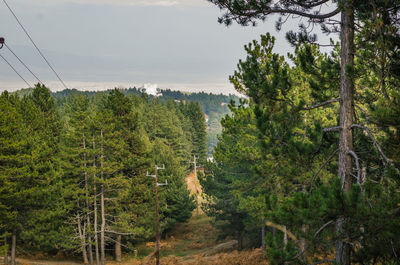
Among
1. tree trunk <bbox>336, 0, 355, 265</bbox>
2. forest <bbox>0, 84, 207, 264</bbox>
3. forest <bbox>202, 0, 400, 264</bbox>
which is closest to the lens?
forest <bbox>202, 0, 400, 264</bbox>

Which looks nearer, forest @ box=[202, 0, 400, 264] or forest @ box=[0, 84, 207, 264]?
forest @ box=[202, 0, 400, 264]

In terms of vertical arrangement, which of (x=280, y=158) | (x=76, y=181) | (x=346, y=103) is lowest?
(x=76, y=181)

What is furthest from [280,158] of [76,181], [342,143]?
[76,181]

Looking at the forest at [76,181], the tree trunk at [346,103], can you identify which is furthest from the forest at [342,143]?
the forest at [76,181]

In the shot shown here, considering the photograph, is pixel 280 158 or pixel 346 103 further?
pixel 280 158

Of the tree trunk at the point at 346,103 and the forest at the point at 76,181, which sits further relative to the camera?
the forest at the point at 76,181

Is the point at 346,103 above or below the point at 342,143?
above

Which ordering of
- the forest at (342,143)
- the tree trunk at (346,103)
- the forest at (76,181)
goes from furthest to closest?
the forest at (76,181)
the tree trunk at (346,103)
the forest at (342,143)

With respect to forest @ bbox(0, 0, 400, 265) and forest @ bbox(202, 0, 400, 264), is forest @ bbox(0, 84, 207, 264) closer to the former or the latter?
forest @ bbox(0, 0, 400, 265)

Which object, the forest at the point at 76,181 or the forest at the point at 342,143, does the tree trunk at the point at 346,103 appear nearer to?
the forest at the point at 342,143

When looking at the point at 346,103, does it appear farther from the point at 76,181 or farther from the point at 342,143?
the point at 76,181

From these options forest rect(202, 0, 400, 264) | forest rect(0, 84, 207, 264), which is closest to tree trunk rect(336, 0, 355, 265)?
forest rect(202, 0, 400, 264)

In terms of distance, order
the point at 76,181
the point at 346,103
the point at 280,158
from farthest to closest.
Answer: the point at 76,181 < the point at 280,158 < the point at 346,103

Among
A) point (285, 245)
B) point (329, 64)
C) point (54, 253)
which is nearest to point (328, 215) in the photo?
point (285, 245)
